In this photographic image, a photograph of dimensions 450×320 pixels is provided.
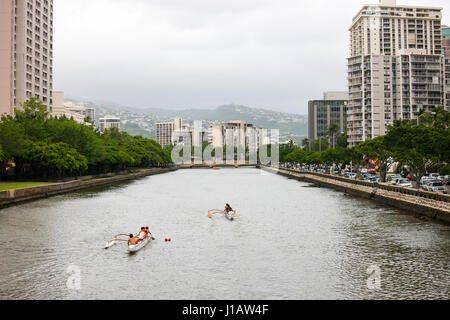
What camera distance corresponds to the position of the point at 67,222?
4812 cm

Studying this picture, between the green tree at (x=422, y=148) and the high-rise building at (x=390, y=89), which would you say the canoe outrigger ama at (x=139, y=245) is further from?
the high-rise building at (x=390, y=89)

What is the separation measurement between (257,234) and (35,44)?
130 meters

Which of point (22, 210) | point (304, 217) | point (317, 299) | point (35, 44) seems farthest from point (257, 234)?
point (35, 44)

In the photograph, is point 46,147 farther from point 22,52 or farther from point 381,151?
point 22,52

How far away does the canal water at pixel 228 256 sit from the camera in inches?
953

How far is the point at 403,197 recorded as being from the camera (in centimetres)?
5659

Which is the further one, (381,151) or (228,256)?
(381,151)

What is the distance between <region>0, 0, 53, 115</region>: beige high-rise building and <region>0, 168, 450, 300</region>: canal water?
8606 centimetres

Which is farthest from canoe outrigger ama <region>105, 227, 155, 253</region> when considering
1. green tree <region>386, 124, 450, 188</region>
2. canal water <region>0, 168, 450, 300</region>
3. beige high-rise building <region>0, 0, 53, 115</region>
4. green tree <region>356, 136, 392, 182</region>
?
beige high-rise building <region>0, 0, 53, 115</region>

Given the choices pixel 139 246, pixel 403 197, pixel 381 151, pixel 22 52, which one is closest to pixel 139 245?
pixel 139 246

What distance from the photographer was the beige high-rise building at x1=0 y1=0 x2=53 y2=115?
130250 millimetres

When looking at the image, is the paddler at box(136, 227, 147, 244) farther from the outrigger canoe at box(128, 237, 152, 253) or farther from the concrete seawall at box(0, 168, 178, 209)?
the concrete seawall at box(0, 168, 178, 209)

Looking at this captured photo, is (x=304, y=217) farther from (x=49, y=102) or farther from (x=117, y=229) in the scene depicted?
(x=49, y=102)

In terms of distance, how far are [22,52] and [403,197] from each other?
393 ft
